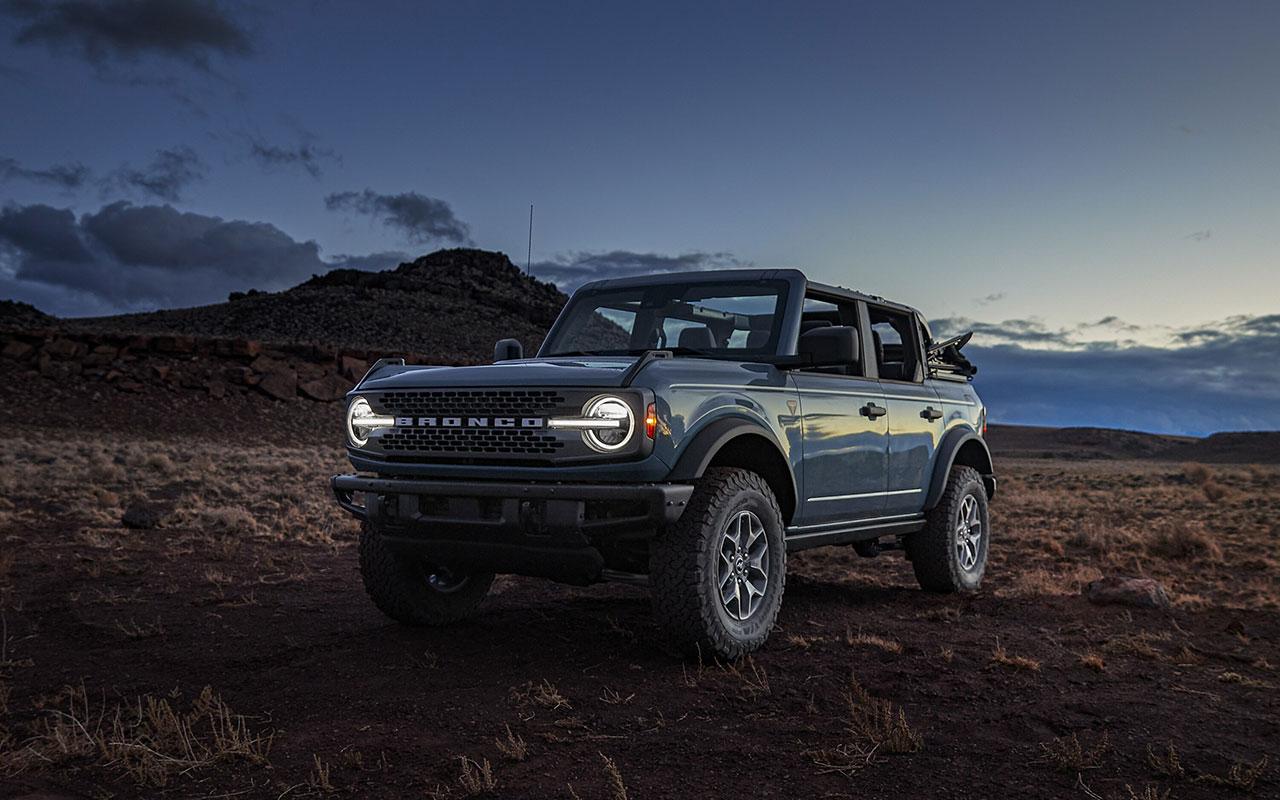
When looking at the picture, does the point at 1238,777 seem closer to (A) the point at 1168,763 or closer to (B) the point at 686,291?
(A) the point at 1168,763

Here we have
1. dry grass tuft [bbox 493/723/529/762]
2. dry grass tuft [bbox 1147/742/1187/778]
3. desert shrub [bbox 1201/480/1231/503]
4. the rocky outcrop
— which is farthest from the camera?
the rocky outcrop

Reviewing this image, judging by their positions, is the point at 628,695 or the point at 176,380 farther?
the point at 176,380

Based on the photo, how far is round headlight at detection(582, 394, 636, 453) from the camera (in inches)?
197

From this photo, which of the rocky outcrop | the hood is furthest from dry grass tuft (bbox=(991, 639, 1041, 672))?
the rocky outcrop

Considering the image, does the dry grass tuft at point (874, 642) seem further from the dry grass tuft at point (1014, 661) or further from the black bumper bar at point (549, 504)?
the black bumper bar at point (549, 504)

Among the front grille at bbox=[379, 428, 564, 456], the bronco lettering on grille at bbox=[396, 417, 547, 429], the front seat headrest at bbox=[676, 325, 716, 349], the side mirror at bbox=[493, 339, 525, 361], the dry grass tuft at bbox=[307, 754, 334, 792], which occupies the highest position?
the front seat headrest at bbox=[676, 325, 716, 349]

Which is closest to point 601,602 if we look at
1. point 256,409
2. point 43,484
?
point 43,484

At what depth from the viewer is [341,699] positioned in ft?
16.6

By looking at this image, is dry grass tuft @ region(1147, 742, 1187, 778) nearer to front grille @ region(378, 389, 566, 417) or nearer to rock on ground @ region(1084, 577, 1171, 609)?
front grille @ region(378, 389, 566, 417)

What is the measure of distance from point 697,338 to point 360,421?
214 centimetres

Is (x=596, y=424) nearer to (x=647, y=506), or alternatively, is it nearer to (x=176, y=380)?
(x=647, y=506)

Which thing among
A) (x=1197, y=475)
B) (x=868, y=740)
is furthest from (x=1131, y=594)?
(x=1197, y=475)

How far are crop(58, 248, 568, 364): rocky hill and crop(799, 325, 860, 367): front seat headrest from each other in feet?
112

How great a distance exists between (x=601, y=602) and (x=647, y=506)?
9.29 feet
